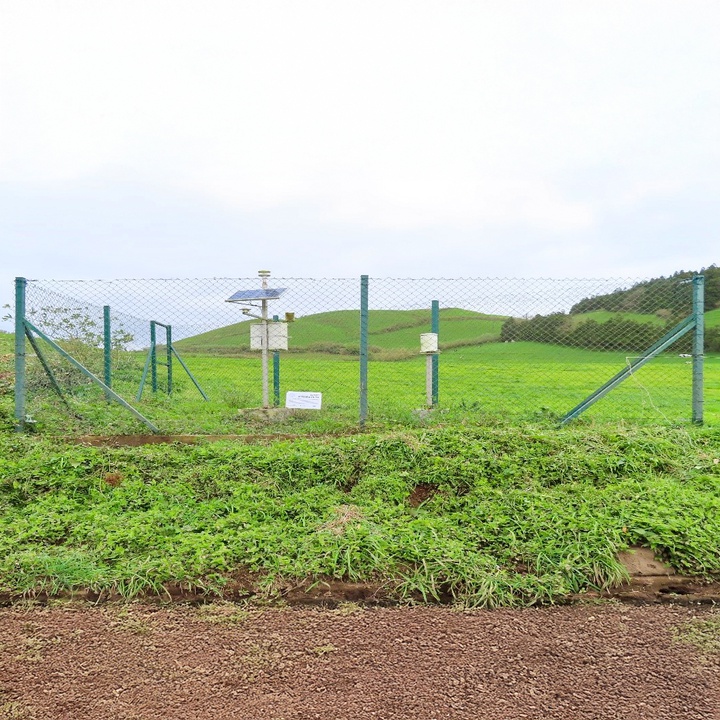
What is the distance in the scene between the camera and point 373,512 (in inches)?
154

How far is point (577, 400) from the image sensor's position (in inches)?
283

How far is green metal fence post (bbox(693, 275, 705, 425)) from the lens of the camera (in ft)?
20.3

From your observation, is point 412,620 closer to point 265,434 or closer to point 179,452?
point 179,452

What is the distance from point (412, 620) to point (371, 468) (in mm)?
1943

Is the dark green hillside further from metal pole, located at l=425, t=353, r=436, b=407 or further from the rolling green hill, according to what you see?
metal pole, located at l=425, t=353, r=436, b=407

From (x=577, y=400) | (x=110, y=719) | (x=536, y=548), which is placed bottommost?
(x=110, y=719)

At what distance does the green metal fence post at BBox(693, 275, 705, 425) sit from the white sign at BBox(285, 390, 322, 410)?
4.31 metres

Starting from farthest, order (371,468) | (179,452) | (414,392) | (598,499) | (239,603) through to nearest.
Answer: (414,392) < (179,452) < (371,468) < (598,499) < (239,603)

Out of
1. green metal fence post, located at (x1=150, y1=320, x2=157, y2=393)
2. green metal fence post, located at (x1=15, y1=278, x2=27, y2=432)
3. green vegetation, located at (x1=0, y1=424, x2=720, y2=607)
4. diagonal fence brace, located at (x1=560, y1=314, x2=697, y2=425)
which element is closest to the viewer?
green vegetation, located at (x1=0, y1=424, x2=720, y2=607)

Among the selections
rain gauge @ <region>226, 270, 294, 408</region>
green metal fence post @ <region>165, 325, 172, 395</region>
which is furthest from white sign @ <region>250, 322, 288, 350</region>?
green metal fence post @ <region>165, 325, 172, 395</region>

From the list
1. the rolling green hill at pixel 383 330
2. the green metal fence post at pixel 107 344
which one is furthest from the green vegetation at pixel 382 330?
the green metal fence post at pixel 107 344

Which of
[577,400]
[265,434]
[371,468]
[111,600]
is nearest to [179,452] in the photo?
[265,434]

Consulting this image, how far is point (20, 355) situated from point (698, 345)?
757 cm

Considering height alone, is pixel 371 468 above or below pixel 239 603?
above
